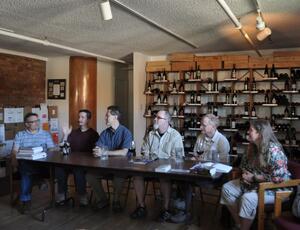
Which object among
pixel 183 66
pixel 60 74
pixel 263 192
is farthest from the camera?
pixel 60 74

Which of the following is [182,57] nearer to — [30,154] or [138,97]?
[138,97]

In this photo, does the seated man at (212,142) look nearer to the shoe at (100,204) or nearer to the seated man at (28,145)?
the shoe at (100,204)

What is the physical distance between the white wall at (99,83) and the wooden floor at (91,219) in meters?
3.48

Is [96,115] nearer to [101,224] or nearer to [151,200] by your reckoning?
[151,200]

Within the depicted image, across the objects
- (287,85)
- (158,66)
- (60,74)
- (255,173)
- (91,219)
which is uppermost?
(158,66)

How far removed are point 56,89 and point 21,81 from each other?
0.94 meters

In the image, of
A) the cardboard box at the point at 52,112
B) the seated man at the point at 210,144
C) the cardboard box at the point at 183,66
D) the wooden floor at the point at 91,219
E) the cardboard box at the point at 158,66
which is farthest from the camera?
the cardboard box at the point at 52,112

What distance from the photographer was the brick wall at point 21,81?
645cm

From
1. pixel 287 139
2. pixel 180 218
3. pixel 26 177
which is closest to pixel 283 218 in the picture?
pixel 180 218

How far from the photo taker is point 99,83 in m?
8.00

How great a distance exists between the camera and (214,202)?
4465 mm

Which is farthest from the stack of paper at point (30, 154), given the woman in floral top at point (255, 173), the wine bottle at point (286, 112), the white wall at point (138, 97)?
the wine bottle at point (286, 112)

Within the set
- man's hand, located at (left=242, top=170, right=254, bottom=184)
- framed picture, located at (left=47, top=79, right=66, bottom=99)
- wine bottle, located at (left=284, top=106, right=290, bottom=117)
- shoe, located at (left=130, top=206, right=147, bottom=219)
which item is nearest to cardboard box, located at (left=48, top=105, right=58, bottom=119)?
framed picture, located at (left=47, top=79, right=66, bottom=99)

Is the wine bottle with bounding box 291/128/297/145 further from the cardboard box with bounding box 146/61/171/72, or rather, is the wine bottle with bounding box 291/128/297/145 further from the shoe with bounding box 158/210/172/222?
the shoe with bounding box 158/210/172/222
